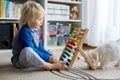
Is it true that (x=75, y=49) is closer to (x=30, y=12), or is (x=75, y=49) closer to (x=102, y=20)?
A: (x=30, y=12)

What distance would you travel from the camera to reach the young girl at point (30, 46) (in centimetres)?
158

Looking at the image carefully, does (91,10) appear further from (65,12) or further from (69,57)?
Answer: (69,57)

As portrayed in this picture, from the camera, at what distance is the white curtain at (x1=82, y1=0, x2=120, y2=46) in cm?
263

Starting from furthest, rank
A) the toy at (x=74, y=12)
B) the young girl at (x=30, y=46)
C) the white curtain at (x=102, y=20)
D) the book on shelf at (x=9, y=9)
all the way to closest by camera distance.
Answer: the toy at (x=74, y=12) < the white curtain at (x=102, y=20) < the book on shelf at (x=9, y=9) < the young girl at (x=30, y=46)

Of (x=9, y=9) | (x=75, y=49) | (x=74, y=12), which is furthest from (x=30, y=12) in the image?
(x=74, y=12)

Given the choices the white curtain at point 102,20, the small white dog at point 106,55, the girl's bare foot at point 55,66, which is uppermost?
the white curtain at point 102,20

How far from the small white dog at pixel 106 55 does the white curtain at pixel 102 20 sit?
0.92m

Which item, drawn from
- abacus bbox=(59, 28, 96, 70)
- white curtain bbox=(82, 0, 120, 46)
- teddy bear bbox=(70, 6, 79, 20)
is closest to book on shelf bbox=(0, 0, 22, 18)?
teddy bear bbox=(70, 6, 79, 20)

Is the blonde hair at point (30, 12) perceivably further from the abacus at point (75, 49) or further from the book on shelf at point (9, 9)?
the book on shelf at point (9, 9)

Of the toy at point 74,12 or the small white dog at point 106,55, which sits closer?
the small white dog at point 106,55

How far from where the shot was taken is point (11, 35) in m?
2.49

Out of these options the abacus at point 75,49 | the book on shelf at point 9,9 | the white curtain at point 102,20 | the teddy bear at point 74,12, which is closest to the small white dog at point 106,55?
the abacus at point 75,49

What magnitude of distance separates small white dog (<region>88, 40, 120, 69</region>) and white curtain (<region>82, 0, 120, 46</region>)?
92 cm

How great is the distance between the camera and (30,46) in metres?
1.61
